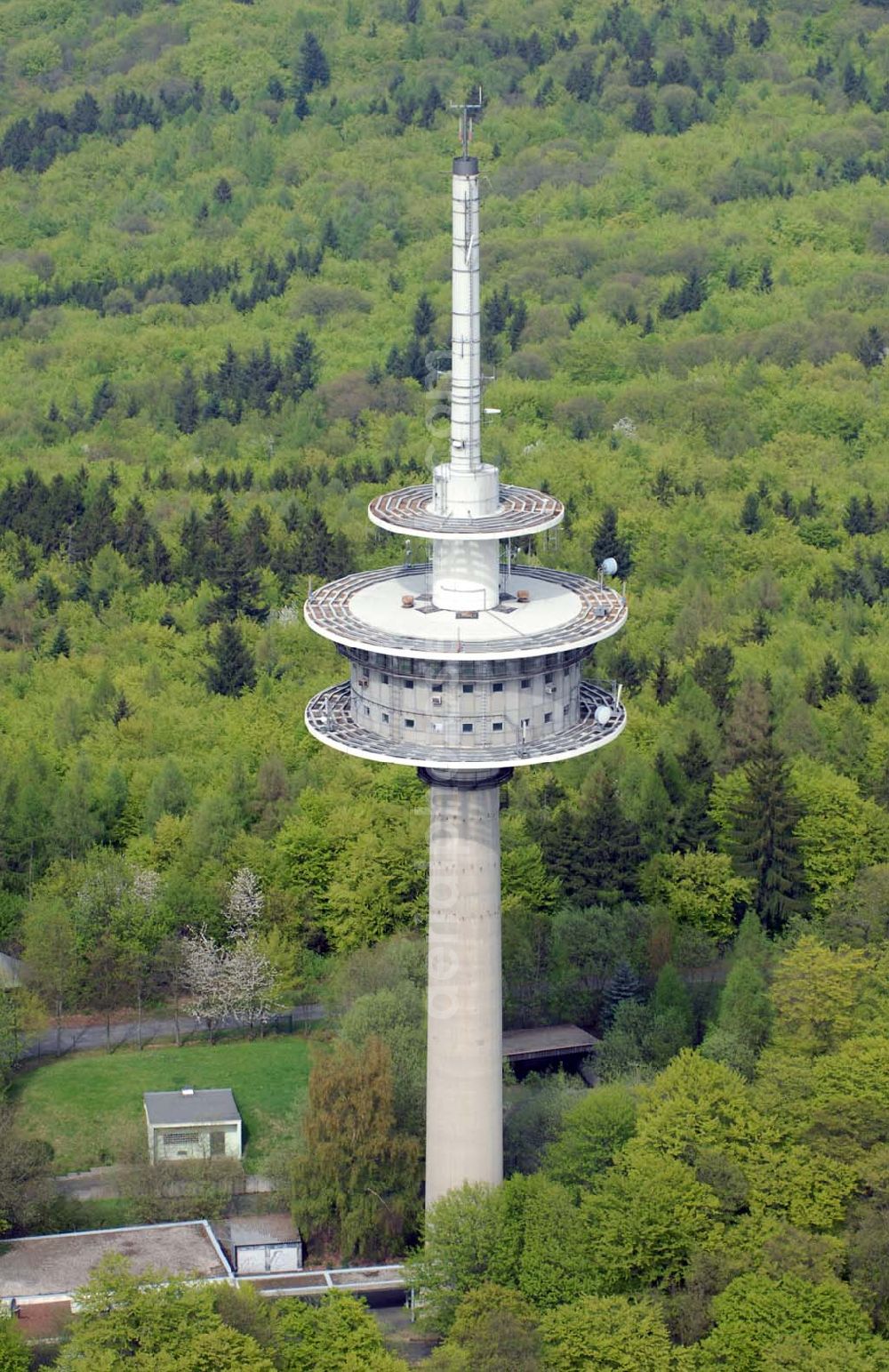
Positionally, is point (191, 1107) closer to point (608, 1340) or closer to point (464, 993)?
point (464, 993)

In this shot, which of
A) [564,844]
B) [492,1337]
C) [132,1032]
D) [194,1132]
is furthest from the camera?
[564,844]

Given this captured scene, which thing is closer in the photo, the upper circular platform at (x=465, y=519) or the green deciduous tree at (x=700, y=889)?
the upper circular platform at (x=465, y=519)

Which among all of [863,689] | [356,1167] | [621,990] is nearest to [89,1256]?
[356,1167]

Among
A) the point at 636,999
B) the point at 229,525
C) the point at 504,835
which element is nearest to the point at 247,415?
the point at 229,525

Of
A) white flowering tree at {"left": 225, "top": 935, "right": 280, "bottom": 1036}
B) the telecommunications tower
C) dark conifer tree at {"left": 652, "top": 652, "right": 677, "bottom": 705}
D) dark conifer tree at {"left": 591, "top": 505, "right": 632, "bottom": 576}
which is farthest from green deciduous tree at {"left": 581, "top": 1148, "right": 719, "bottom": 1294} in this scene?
dark conifer tree at {"left": 591, "top": 505, "right": 632, "bottom": 576}

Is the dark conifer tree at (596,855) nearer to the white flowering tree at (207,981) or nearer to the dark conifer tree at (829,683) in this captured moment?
the white flowering tree at (207,981)

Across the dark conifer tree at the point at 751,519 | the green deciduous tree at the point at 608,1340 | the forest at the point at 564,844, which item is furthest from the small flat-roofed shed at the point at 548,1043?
the dark conifer tree at the point at 751,519

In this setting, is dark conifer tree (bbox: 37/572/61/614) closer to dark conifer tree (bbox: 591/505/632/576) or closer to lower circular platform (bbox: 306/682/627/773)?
dark conifer tree (bbox: 591/505/632/576)
